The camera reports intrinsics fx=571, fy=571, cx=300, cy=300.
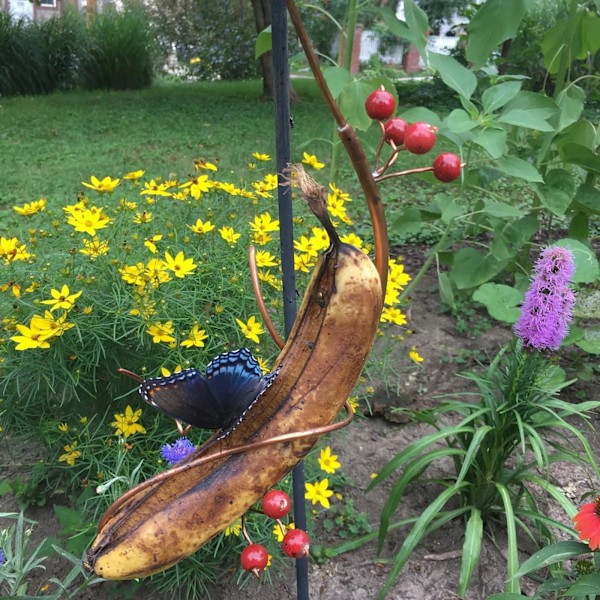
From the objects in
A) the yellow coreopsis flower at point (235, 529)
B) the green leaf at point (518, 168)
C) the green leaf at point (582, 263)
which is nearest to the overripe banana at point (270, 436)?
the yellow coreopsis flower at point (235, 529)

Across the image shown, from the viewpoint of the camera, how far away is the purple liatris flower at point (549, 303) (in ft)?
4.08

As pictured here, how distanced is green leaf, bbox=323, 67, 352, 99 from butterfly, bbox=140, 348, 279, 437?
41.2 inches

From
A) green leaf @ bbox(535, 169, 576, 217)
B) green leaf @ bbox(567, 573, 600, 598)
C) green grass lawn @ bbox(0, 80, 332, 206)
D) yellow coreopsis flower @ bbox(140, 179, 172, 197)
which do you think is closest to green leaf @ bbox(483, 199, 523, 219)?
green leaf @ bbox(535, 169, 576, 217)

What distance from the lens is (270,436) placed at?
1.93 feet

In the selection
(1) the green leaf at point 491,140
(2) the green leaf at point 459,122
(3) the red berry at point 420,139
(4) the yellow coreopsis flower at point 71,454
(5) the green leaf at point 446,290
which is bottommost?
(5) the green leaf at point 446,290

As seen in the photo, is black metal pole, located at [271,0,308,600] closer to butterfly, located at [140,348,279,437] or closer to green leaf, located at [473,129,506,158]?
butterfly, located at [140,348,279,437]

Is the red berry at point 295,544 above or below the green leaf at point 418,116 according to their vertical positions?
below

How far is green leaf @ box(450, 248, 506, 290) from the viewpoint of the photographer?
217cm

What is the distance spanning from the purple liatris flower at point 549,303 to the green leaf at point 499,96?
0.41m

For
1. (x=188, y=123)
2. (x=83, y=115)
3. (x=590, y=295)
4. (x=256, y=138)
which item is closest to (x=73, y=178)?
(x=256, y=138)

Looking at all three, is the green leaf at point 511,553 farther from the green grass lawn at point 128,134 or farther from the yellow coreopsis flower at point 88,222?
the green grass lawn at point 128,134

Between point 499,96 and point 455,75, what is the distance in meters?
0.12

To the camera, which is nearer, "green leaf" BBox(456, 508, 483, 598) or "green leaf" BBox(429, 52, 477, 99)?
"green leaf" BBox(456, 508, 483, 598)

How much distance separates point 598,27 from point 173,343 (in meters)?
1.72
